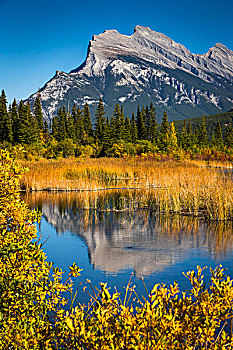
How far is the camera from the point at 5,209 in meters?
4.58

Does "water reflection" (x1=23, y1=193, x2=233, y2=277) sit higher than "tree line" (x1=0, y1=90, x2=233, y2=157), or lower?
lower

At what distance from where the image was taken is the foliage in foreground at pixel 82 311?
308 cm

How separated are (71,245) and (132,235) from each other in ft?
7.30

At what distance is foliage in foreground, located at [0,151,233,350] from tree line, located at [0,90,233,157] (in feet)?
182

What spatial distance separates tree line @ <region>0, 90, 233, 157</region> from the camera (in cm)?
6322

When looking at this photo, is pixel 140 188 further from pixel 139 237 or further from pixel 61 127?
pixel 61 127

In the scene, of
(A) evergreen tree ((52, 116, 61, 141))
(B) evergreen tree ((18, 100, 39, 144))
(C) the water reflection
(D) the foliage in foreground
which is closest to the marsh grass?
(C) the water reflection

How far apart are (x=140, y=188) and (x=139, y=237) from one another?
1158 centimetres

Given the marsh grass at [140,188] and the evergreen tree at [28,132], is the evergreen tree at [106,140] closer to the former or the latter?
the evergreen tree at [28,132]

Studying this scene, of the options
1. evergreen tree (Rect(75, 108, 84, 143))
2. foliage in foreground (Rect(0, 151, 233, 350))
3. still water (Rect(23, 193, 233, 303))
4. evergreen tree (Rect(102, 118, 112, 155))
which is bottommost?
still water (Rect(23, 193, 233, 303))

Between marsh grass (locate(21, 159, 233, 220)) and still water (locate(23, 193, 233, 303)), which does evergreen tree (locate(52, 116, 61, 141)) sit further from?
still water (locate(23, 193, 233, 303))

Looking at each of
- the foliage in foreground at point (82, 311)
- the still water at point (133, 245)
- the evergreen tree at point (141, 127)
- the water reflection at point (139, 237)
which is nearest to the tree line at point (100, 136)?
the evergreen tree at point (141, 127)

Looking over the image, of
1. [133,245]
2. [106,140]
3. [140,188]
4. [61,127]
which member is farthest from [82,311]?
[61,127]

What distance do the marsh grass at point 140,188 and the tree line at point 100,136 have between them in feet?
103
